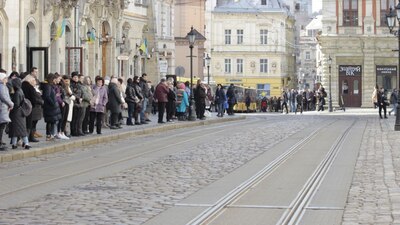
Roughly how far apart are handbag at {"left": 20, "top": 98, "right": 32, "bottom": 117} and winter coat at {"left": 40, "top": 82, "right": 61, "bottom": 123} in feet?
7.75

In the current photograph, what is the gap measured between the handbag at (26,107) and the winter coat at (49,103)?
2.36m

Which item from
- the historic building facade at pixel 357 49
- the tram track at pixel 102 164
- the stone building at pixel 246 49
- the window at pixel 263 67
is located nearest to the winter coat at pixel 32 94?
the tram track at pixel 102 164

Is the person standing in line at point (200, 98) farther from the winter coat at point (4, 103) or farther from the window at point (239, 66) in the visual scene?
the window at point (239, 66)

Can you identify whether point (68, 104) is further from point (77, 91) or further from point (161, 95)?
point (161, 95)

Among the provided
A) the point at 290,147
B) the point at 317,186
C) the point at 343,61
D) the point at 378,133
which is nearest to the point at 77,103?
the point at 290,147

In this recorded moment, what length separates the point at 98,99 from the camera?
30547 mm

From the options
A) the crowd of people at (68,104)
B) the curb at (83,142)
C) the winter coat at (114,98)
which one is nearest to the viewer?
the curb at (83,142)

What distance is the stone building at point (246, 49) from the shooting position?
114875 millimetres

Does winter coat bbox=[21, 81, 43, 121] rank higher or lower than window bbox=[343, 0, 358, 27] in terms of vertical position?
lower

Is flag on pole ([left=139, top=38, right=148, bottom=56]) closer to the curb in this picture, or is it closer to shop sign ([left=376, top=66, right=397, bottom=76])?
the curb

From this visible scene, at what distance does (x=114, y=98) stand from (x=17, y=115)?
9779 mm

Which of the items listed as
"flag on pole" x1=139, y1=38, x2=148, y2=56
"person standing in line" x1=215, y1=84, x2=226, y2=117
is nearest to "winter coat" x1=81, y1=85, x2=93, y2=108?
"person standing in line" x1=215, y1=84, x2=226, y2=117

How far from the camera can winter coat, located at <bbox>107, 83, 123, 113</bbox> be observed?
3259cm

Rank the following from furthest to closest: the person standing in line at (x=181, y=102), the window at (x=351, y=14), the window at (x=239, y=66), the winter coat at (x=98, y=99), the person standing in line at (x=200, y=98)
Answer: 1. the window at (x=239, y=66)
2. the window at (x=351, y=14)
3. the person standing in line at (x=200, y=98)
4. the person standing in line at (x=181, y=102)
5. the winter coat at (x=98, y=99)
